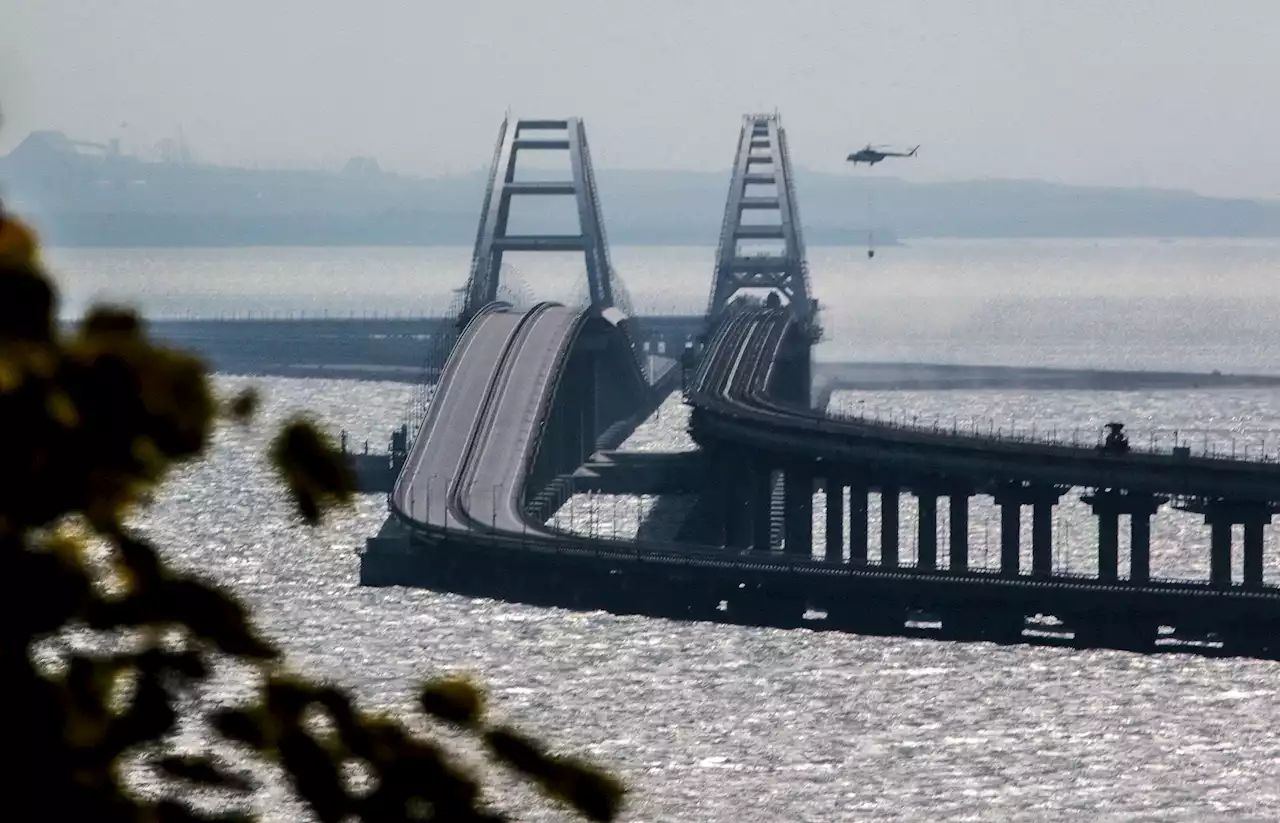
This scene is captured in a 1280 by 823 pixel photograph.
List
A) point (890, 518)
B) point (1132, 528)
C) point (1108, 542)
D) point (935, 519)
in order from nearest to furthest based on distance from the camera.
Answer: point (1108, 542)
point (1132, 528)
point (935, 519)
point (890, 518)

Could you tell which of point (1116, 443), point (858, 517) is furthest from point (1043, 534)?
point (858, 517)

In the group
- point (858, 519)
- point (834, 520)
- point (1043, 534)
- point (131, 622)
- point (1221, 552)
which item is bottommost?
point (834, 520)

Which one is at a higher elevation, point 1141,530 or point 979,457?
point 979,457

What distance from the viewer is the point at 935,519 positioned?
8738 cm

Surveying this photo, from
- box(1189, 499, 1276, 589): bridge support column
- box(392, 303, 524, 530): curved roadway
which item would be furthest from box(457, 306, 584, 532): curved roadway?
box(1189, 499, 1276, 589): bridge support column

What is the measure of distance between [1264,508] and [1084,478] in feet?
20.2

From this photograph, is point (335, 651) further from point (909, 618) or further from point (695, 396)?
point (695, 396)

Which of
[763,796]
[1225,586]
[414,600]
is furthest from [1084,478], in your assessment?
[763,796]

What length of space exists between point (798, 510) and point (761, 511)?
3.06 m

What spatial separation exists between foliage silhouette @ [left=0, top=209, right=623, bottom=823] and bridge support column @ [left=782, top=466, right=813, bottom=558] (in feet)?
285

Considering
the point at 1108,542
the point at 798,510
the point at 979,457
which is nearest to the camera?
the point at 1108,542

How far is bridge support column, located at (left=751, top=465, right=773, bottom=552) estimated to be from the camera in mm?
97312

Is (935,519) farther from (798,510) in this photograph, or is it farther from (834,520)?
(798,510)

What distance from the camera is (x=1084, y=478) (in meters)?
81.9
